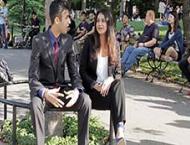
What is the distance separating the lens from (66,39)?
5.61 meters

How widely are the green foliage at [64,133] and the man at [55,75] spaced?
1.94 feet

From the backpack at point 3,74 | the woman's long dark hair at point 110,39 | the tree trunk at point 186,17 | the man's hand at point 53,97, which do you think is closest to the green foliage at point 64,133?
the backpack at point 3,74

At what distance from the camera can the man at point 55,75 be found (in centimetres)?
530

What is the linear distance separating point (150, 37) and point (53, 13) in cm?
618

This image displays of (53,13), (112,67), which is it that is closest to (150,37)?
(112,67)

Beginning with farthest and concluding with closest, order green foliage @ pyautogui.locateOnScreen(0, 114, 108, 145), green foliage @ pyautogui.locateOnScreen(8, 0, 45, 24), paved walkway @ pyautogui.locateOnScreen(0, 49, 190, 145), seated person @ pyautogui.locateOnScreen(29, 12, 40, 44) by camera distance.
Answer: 1. green foliage @ pyautogui.locateOnScreen(8, 0, 45, 24)
2. seated person @ pyautogui.locateOnScreen(29, 12, 40, 44)
3. paved walkway @ pyautogui.locateOnScreen(0, 49, 190, 145)
4. green foliage @ pyautogui.locateOnScreen(0, 114, 108, 145)

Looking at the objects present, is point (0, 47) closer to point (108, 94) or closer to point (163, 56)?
point (163, 56)

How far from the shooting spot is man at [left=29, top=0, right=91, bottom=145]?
17.4 feet

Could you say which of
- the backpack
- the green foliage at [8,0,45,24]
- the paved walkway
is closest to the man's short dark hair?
the backpack

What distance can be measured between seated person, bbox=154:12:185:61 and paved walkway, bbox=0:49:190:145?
64 centimetres

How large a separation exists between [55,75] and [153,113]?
3275 millimetres

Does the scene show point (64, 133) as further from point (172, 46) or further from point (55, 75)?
point (172, 46)

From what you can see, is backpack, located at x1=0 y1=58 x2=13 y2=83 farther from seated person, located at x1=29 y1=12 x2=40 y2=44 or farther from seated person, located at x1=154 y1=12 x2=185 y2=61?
seated person, located at x1=29 y1=12 x2=40 y2=44

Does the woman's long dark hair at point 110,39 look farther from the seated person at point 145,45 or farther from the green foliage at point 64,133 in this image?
the seated person at point 145,45
